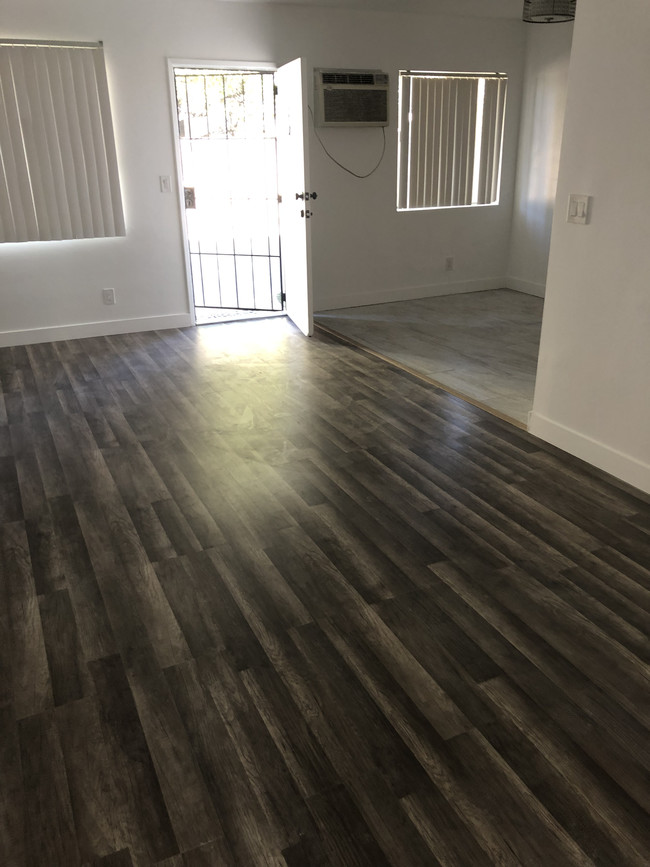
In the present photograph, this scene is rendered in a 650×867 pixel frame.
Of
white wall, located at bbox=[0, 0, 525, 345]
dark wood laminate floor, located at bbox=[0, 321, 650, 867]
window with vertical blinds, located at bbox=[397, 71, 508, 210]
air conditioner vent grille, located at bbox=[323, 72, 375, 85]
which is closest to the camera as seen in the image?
dark wood laminate floor, located at bbox=[0, 321, 650, 867]

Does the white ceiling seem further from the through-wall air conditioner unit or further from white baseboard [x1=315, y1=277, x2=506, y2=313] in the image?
white baseboard [x1=315, y1=277, x2=506, y2=313]

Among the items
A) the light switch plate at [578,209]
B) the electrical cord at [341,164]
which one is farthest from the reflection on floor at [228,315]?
the light switch plate at [578,209]

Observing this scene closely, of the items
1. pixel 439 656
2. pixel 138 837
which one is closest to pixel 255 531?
pixel 439 656

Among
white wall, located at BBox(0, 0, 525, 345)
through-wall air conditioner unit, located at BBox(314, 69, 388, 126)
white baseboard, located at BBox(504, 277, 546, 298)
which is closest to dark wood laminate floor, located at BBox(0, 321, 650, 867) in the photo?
white wall, located at BBox(0, 0, 525, 345)

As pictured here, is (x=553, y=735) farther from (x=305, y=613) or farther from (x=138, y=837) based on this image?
(x=138, y=837)

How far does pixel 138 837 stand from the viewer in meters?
1.53

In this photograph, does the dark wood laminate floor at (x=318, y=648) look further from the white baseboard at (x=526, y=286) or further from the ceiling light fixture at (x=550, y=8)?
the white baseboard at (x=526, y=286)

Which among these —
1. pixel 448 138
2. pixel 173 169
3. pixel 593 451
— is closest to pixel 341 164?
pixel 448 138

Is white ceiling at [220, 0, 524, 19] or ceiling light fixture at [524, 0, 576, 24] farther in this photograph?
white ceiling at [220, 0, 524, 19]

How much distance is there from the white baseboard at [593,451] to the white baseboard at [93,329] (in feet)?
11.2

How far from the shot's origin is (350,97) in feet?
19.4

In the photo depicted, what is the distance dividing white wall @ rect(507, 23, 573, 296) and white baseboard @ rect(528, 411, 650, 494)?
11.5 ft

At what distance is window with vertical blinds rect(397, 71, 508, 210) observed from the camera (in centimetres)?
630

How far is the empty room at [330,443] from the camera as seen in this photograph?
1653mm
